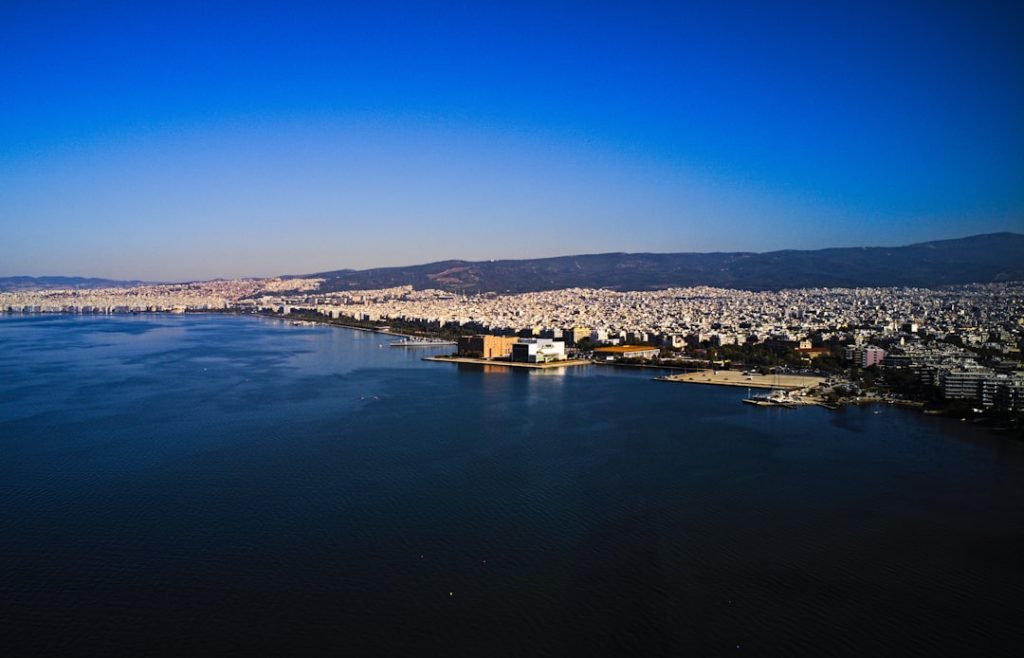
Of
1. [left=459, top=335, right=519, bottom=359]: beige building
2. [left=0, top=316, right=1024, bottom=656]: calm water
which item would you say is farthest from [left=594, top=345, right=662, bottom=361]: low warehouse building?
[left=0, top=316, right=1024, bottom=656]: calm water

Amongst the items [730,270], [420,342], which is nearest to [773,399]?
[420,342]

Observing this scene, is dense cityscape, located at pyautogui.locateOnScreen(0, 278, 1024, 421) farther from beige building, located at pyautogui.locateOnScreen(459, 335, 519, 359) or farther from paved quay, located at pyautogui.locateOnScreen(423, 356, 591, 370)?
beige building, located at pyautogui.locateOnScreen(459, 335, 519, 359)

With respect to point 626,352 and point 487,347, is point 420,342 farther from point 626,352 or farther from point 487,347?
point 626,352

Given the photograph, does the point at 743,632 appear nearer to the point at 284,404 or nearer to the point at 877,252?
the point at 284,404

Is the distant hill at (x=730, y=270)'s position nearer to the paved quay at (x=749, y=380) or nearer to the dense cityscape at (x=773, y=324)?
the dense cityscape at (x=773, y=324)

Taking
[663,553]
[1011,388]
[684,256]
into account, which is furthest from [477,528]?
[684,256]

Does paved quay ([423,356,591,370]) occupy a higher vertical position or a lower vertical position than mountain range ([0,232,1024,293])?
lower
